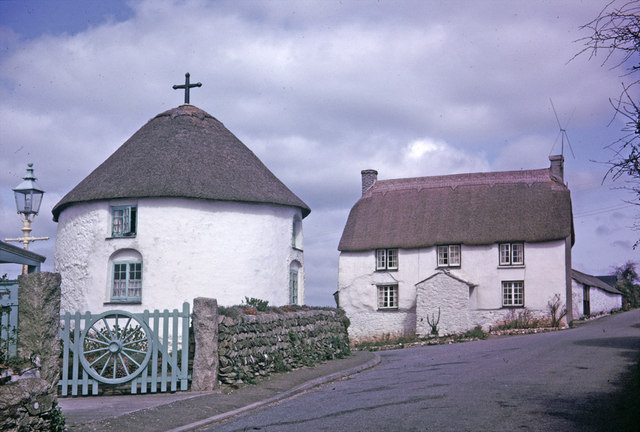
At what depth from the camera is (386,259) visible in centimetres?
3697

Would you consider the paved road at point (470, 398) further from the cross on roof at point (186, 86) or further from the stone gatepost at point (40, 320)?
the cross on roof at point (186, 86)

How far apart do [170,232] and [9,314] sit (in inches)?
490

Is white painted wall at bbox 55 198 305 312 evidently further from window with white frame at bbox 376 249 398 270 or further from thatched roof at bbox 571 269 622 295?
thatched roof at bbox 571 269 622 295

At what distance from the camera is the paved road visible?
350 inches

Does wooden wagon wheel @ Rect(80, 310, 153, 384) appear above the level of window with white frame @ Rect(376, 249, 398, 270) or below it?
below

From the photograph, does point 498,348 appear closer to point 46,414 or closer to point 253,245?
point 253,245

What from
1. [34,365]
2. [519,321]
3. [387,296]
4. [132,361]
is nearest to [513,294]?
[519,321]

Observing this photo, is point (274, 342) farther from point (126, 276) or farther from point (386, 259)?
point (386, 259)

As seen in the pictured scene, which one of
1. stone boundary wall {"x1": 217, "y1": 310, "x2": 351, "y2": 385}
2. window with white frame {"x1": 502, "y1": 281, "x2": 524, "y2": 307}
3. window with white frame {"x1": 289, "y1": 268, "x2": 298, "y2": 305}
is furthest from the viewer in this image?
window with white frame {"x1": 502, "y1": 281, "x2": 524, "y2": 307}

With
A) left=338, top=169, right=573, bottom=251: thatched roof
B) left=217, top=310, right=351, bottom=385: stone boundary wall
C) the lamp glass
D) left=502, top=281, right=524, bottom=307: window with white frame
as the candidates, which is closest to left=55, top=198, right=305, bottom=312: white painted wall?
left=217, top=310, right=351, bottom=385: stone boundary wall

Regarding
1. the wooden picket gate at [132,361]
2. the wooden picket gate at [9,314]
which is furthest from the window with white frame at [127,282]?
the wooden picket gate at [9,314]

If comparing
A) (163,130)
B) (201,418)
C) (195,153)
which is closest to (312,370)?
(201,418)

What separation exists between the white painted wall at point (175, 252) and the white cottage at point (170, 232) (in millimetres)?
34

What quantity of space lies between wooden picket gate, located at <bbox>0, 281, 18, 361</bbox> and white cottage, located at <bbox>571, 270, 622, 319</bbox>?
33.2 metres
